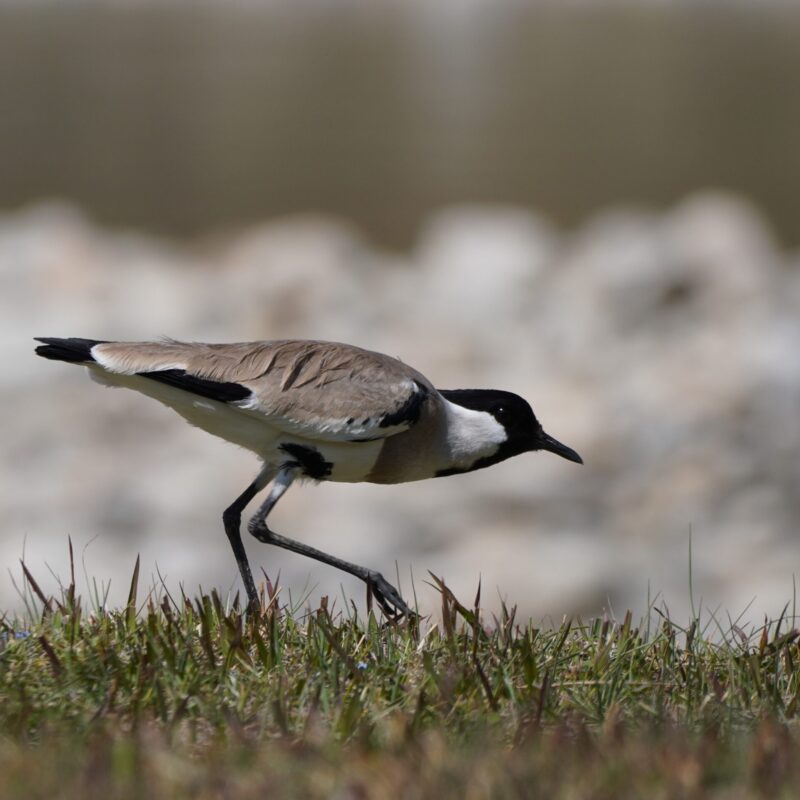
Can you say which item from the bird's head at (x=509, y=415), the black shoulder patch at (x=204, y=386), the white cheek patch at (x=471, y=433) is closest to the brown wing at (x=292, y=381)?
the black shoulder patch at (x=204, y=386)

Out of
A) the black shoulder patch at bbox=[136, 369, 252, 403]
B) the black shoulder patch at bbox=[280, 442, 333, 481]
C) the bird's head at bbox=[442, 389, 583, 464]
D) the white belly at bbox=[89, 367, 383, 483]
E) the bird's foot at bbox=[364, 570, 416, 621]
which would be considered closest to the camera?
the bird's foot at bbox=[364, 570, 416, 621]

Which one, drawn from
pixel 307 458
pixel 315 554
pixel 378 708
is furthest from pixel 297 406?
pixel 378 708

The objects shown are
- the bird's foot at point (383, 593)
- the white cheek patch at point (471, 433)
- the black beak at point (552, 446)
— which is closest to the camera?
the bird's foot at point (383, 593)

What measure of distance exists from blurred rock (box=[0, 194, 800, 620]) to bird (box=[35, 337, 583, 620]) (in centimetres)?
393

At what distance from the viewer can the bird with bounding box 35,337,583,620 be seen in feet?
19.0

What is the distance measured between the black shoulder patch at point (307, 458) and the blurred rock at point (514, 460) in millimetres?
4009

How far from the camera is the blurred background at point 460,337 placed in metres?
11.6

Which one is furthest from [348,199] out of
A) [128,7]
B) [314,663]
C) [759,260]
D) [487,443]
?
[128,7]

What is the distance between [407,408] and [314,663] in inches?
61.7

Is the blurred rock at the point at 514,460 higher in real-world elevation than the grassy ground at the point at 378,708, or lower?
higher

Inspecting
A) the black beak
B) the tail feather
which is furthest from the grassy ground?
the black beak

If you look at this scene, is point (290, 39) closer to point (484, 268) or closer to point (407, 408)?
point (484, 268)

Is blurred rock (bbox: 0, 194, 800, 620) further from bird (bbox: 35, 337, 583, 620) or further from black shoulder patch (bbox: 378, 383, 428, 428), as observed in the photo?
black shoulder patch (bbox: 378, 383, 428, 428)

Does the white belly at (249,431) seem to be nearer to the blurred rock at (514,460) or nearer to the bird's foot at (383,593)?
the bird's foot at (383,593)
